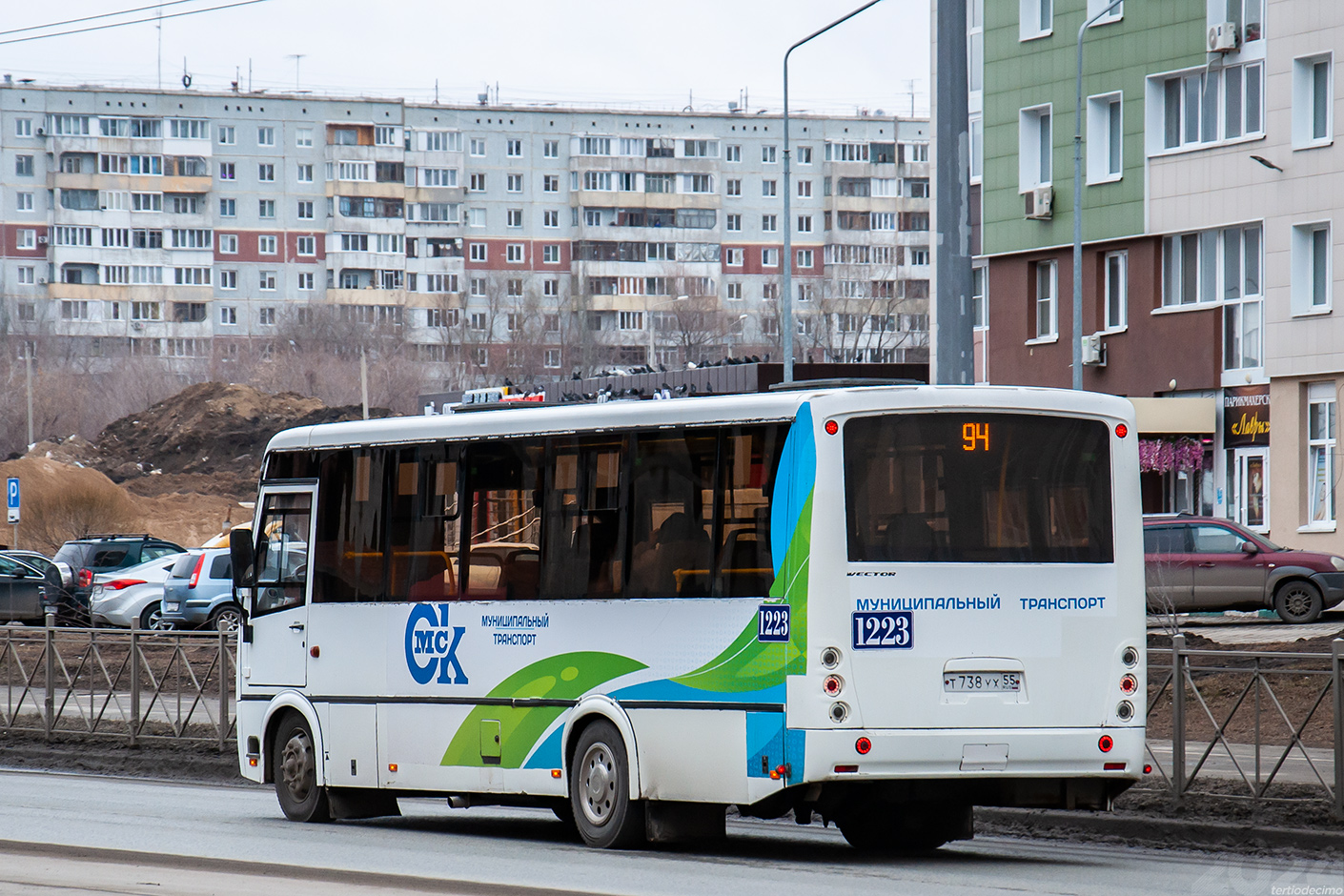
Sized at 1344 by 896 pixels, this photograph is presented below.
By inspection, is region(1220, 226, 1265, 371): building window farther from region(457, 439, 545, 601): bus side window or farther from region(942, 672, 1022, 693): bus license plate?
region(942, 672, 1022, 693): bus license plate

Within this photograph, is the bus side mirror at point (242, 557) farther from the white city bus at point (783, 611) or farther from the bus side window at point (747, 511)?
the bus side window at point (747, 511)

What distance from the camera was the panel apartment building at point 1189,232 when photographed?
3847cm

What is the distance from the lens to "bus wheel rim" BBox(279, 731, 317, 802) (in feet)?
46.8

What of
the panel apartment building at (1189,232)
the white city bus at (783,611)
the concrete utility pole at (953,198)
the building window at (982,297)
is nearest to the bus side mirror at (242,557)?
the white city bus at (783,611)

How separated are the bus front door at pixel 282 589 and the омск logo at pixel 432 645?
4.24ft

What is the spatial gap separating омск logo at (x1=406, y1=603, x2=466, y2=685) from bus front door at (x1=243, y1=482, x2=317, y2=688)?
129 cm

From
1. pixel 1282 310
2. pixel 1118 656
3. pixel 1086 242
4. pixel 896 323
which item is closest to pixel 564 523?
pixel 1118 656

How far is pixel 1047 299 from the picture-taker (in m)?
45.5

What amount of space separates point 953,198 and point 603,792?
5.21 metres

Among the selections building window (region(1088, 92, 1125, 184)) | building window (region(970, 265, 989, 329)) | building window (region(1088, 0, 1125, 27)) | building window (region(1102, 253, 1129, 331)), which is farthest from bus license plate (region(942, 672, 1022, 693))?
building window (region(970, 265, 989, 329))

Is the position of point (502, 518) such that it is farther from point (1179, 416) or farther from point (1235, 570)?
point (1179, 416)

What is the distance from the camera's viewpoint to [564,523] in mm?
12375

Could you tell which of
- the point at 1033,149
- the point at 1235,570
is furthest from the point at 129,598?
the point at 1033,149

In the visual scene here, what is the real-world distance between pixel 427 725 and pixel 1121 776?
4.64 meters
